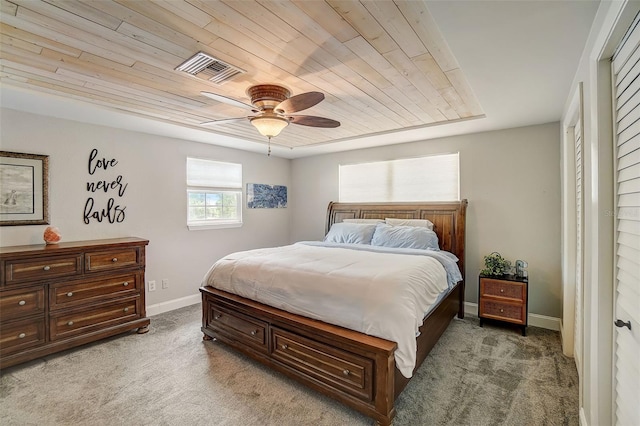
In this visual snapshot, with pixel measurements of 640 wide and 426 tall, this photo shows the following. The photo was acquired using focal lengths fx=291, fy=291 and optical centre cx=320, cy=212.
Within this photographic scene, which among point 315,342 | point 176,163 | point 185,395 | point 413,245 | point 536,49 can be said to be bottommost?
point 185,395

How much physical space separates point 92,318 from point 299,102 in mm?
2928

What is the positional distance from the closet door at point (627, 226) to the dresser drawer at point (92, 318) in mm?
3851

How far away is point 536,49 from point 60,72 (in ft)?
10.5

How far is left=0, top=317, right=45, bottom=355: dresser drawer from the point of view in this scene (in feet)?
7.95

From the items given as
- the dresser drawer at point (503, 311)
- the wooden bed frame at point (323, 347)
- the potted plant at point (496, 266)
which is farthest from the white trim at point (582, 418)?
the potted plant at point (496, 266)

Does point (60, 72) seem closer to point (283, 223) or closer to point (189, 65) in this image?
point (189, 65)

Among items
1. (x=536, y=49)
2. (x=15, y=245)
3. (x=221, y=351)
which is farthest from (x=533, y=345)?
(x=15, y=245)

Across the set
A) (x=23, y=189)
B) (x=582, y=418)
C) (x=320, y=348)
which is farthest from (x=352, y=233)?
(x=23, y=189)

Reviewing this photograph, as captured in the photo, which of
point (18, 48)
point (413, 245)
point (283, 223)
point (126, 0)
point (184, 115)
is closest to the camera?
point (126, 0)

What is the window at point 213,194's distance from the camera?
422cm

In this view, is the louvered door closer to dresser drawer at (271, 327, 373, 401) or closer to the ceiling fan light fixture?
dresser drawer at (271, 327, 373, 401)

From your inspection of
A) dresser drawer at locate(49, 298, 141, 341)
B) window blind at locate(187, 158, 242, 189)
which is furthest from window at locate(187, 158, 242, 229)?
dresser drawer at locate(49, 298, 141, 341)

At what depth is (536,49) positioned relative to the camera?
1.77m

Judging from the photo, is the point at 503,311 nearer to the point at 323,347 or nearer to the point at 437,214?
the point at 437,214
